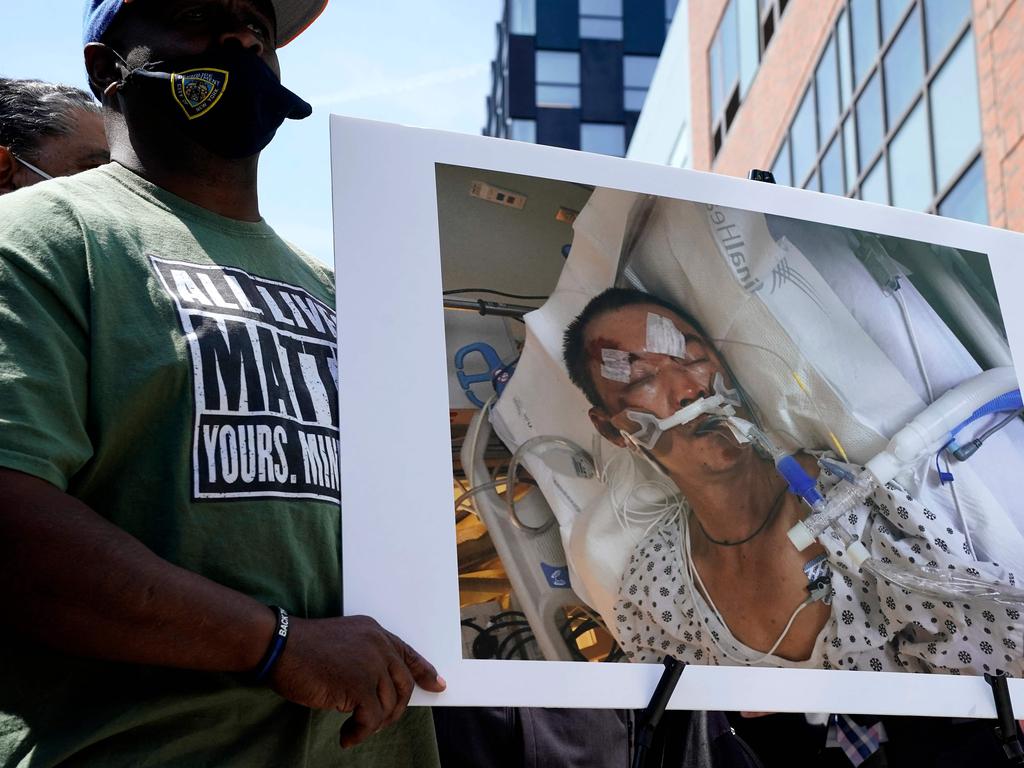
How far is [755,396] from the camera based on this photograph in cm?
153

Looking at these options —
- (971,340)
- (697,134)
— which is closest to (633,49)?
(697,134)

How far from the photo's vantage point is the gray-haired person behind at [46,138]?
2.21 m

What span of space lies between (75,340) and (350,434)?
12.0 inches

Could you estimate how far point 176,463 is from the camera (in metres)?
1.21

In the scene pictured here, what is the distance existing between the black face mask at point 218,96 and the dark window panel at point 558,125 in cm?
2822

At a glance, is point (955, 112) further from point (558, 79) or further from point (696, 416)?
point (558, 79)

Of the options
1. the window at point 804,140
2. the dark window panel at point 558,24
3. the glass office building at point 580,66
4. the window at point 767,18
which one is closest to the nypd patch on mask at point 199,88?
the window at point 804,140

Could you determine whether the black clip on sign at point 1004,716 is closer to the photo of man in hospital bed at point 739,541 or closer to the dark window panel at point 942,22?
the photo of man in hospital bed at point 739,541

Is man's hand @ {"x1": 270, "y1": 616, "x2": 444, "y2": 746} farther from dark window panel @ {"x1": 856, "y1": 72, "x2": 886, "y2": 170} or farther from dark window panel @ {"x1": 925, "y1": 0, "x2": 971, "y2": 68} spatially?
dark window panel @ {"x1": 856, "y1": 72, "x2": 886, "y2": 170}

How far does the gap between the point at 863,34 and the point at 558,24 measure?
19.6 metres

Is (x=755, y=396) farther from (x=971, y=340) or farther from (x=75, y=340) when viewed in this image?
(x=75, y=340)

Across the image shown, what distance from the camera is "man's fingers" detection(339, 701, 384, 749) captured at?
114 centimetres

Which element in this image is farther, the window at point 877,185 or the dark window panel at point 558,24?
the dark window panel at point 558,24

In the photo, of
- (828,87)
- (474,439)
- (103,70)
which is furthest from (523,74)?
(474,439)
